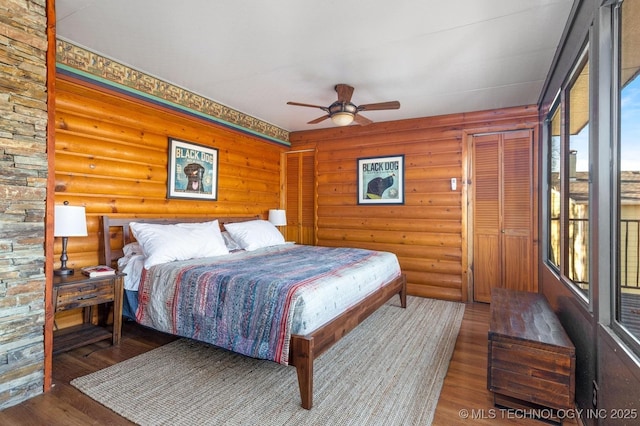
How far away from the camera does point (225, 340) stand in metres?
2.33

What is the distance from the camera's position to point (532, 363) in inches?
74.3

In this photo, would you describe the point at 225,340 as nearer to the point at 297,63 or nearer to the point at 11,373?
the point at 11,373

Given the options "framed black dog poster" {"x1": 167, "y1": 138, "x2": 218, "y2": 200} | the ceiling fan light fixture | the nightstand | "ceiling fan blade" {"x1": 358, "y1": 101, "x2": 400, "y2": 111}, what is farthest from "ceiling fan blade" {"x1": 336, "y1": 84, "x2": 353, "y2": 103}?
the nightstand

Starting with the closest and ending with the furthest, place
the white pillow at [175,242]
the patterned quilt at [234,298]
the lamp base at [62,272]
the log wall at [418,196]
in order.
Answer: the patterned quilt at [234,298], the lamp base at [62,272], the white pillow at [175,242], the log wall at [418,196]

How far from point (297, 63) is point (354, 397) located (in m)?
2.86

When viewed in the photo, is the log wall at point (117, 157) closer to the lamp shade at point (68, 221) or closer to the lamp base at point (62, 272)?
the lamp base at point (62, 272)

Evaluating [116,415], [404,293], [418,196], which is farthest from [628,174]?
[418,196]

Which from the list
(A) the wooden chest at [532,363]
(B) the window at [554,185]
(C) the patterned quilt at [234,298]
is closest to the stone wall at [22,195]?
(C) the patterned quilt at [234,298]

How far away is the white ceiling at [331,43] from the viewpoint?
2.24 meters

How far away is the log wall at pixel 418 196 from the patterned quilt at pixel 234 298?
1.89m

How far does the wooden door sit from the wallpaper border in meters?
3.48

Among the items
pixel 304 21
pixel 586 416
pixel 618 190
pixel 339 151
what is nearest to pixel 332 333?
pixel 586 416

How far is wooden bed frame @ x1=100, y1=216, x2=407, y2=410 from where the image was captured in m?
1.99

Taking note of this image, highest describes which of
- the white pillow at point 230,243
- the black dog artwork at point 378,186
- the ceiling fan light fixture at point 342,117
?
the ceiling fan light fixture at point 342,117
